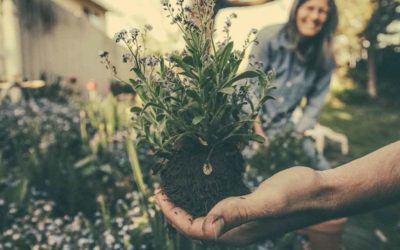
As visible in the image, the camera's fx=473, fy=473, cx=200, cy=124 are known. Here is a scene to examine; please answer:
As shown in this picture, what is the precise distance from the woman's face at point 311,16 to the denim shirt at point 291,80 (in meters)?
0.17

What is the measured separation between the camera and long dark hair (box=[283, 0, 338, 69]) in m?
3.64

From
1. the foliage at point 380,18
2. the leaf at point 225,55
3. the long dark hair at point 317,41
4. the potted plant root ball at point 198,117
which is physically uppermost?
the foliage at point 380,18

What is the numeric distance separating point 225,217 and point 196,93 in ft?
1.44

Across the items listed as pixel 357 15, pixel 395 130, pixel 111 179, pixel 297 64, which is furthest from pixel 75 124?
pixel 357 15

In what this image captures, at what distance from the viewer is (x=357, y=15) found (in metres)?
17.3

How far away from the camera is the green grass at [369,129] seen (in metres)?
3.99

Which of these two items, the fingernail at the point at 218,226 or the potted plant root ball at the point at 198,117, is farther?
the potted plant root ball at the point at 198,117

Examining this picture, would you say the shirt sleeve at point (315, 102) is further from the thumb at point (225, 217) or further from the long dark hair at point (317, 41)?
the thumb at point (225, 217)

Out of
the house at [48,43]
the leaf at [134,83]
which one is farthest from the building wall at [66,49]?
the leaf at [134,83]

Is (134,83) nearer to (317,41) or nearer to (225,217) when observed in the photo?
(225,217)

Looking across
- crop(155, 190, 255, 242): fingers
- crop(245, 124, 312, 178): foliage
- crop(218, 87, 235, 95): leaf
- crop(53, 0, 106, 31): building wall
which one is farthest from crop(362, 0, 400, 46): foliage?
crop(155, 190, 255, 242): fingers

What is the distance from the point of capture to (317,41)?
12.1ft

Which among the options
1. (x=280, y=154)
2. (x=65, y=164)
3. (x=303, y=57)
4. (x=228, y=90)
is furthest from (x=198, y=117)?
(x=65, y=164)

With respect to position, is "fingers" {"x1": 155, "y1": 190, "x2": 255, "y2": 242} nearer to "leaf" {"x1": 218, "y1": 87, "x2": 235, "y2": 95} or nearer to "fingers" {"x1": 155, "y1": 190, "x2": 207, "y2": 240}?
"fingers" {"x1": 155, "y1": 190, "x2": 207, "y2": 240}
